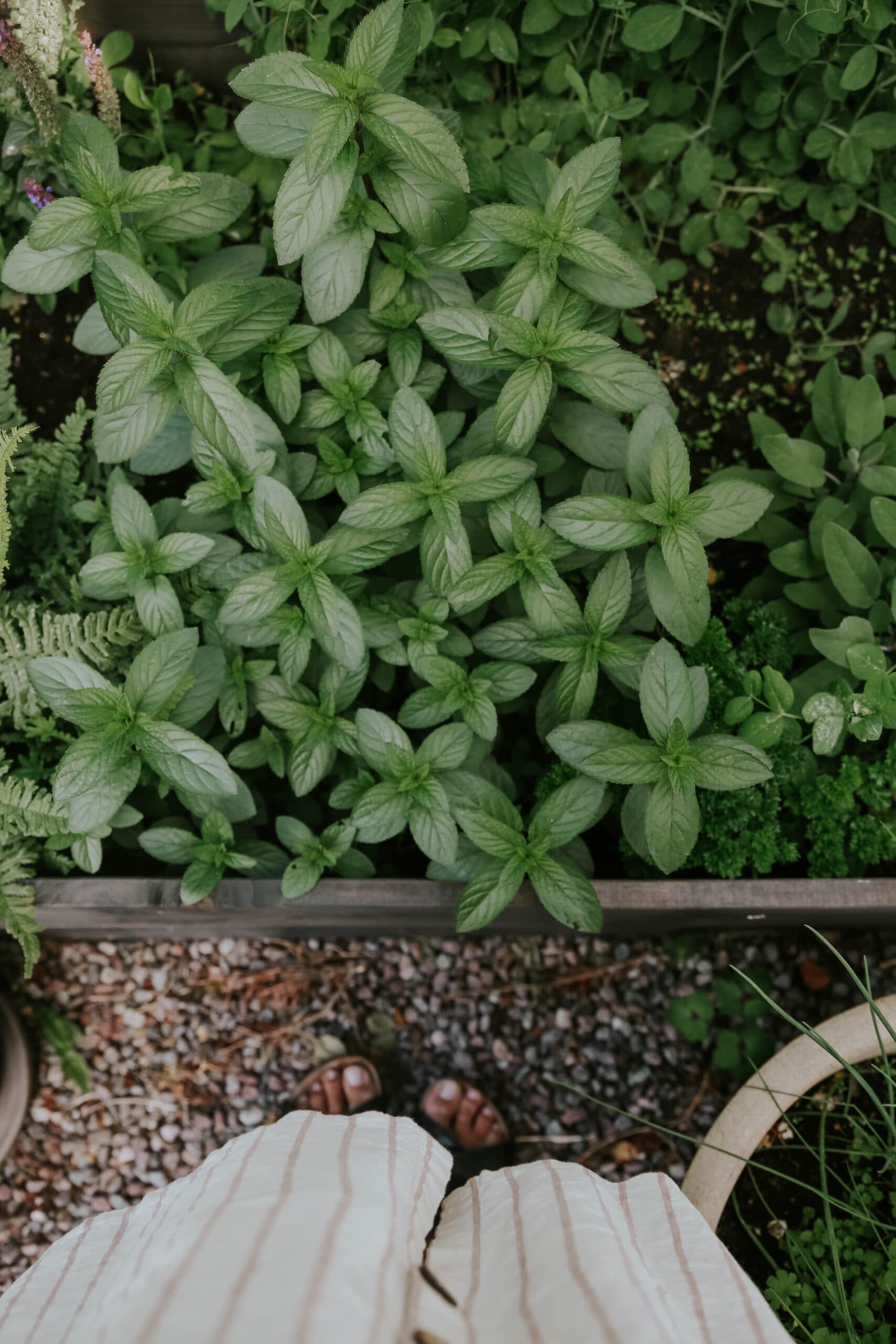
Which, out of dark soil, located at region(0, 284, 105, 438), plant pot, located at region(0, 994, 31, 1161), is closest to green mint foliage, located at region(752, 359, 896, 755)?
dark soil, located at region(0, 284, 105, 438)

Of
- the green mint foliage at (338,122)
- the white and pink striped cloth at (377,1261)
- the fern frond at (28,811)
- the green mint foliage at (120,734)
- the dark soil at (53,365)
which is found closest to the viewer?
the white and pink striped cloth at (377,1261)

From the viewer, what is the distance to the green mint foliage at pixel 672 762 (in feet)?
4.27

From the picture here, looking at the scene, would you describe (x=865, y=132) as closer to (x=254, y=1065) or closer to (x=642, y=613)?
(x=642, y=613)

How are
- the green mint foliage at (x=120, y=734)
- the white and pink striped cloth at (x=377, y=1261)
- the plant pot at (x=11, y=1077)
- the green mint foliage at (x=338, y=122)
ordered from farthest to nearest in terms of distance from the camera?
the plant pot at (x=11, y=1077), the green mint foliage at (x=120, y=734), the green mint foliage at (x=338, y=122), the white and pink striped cloth at (x=377, y=1261)

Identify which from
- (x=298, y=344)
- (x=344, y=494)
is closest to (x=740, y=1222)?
(x=344, y=494)

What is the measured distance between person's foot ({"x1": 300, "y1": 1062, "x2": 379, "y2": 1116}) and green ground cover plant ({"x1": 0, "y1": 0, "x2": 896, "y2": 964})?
571 millimetres

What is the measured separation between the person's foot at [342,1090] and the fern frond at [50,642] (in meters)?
1.01

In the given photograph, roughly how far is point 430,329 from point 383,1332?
126cm

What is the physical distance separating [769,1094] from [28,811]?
1.26 meters

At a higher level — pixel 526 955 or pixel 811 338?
pixel 811 338

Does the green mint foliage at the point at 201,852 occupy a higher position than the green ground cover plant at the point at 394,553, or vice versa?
the green ground cover plant at the point at 394,553

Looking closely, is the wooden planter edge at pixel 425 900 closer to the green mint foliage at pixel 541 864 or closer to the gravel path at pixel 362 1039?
the green mint foliage at pixel 541 864

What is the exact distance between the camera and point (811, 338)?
6.72ft

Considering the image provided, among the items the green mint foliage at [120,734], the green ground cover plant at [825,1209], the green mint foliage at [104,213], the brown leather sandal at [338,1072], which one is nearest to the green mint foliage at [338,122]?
the green mint foliage at [104,213]
